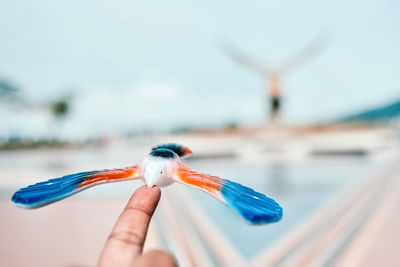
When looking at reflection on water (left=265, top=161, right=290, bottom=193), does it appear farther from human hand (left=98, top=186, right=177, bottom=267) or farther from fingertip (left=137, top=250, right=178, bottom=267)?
fingertip (left=137, top=250, right=178, bottom=267)

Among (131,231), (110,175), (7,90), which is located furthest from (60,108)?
(131,231)

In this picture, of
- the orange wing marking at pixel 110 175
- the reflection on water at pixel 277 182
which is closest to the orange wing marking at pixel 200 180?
the orange wing marking at pixel 110 175

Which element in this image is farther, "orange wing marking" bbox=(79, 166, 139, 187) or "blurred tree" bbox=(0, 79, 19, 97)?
"blurred tree" bbox=(0, 79, 19, 97)

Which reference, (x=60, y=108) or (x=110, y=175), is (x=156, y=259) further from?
(x=60, y=108)

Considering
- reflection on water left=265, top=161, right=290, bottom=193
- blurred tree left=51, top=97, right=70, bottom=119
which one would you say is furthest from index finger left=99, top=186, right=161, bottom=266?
blurred tree left=51, top=97, right=70, bottom=119

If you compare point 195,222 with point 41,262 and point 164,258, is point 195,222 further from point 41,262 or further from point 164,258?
point 164,258

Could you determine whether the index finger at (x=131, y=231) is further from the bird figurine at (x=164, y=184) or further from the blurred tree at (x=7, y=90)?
the blurred tree at (x=7, y=90)

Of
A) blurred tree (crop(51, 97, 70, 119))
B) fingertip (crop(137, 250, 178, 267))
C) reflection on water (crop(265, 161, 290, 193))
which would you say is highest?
blurred tree (crop(51, 97, 70, 119))
